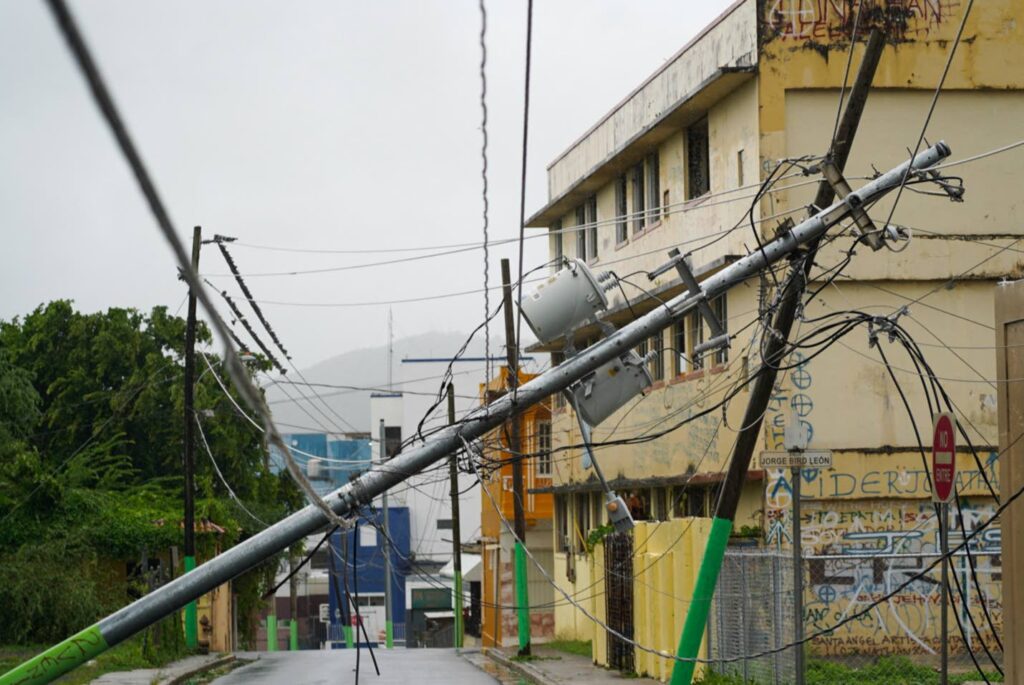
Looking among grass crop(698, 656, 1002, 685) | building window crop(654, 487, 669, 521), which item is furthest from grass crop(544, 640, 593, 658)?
grass crop(698, 656, 1002, 685)

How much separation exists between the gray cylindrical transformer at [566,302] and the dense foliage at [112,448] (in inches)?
976

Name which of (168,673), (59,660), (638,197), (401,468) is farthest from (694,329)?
(59,660)

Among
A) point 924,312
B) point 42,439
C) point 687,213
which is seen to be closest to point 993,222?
point 924,312

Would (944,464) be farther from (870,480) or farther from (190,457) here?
(190,457)

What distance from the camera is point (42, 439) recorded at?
178 feet

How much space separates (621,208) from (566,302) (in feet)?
65.6

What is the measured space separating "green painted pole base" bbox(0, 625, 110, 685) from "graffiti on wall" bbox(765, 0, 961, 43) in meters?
16.7

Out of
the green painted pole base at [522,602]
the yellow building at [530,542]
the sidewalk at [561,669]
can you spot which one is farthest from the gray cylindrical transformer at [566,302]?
the yellow building at [530,542]

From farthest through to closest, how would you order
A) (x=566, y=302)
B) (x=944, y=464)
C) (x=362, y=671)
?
(x=362, y=671), (x=566, y=302), (x=944, y=464)

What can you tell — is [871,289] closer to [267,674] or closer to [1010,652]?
[1010,652]

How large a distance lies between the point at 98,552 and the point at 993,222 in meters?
23.0

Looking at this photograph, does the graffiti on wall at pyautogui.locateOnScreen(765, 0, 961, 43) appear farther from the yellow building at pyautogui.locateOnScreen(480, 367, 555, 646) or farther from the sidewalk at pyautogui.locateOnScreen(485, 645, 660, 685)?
the yellow building at pyautogui.locateOnScreen(480, 367, 555, 646)

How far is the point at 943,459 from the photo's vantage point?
13992mm

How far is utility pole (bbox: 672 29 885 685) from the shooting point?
14.6 m
